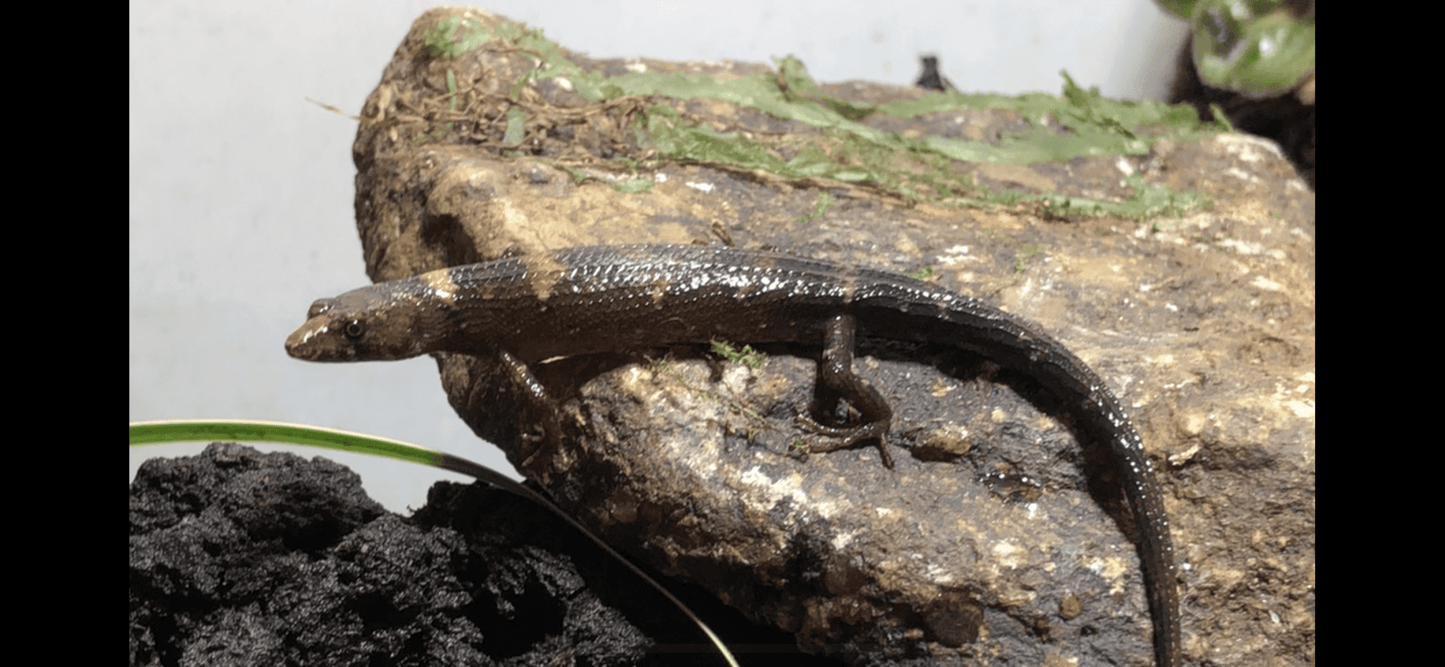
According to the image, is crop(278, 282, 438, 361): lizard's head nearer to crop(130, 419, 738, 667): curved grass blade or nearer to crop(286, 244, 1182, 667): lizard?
crop(286, 244, 1182, 667): lizard

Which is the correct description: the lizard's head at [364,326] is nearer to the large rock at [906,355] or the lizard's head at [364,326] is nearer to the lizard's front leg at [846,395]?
the large rock at [906,355]

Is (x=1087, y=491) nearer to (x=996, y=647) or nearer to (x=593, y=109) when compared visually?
(x=996, y=647)

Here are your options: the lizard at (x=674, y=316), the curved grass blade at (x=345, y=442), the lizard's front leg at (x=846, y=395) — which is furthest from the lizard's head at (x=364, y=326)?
the lizard's front leg at (x=846, y=395)

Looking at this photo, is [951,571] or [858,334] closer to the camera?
[951,571]

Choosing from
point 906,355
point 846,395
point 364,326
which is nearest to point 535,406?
point 364,326

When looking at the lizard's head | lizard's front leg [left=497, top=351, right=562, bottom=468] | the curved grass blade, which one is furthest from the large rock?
the lizard's head

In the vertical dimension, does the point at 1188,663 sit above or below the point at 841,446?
below

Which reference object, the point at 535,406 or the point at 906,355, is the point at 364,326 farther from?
the point at 906,355

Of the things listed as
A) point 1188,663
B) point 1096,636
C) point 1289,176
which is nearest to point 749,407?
point 1096,636
